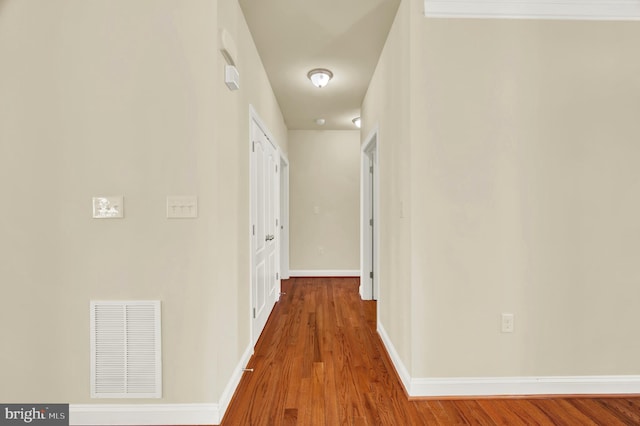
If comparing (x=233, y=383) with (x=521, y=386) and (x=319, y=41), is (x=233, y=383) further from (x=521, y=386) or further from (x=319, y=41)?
(x=319, y=41)

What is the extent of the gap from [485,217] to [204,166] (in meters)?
1.72

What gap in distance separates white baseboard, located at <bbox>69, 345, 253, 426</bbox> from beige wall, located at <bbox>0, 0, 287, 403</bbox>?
46 mm

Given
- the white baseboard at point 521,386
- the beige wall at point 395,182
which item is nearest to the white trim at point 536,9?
the beige wall at point 395,182

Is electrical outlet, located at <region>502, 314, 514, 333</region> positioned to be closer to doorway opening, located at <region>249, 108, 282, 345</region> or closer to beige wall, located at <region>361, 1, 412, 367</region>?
beige wall, located at <region>361, 1, 412, 367</region>

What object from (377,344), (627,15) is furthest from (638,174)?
(377,344)

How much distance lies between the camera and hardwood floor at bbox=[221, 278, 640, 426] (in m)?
1.86

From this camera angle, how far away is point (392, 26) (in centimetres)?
257

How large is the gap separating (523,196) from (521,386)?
120cm

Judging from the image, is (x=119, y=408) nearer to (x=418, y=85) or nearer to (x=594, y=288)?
(x=418, y=85)

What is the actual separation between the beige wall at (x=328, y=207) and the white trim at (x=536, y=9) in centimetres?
368

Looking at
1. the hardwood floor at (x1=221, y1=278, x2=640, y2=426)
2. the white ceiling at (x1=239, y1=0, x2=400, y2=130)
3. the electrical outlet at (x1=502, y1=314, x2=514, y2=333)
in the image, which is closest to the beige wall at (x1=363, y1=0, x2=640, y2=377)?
the electrical outlet at (x1=502, y1=314, x2=514, y2=333)

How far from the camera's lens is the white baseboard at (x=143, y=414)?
5.89ft

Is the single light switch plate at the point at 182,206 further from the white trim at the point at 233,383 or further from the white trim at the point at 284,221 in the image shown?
the white trim at the point at 284,221

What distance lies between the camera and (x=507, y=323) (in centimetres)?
209
